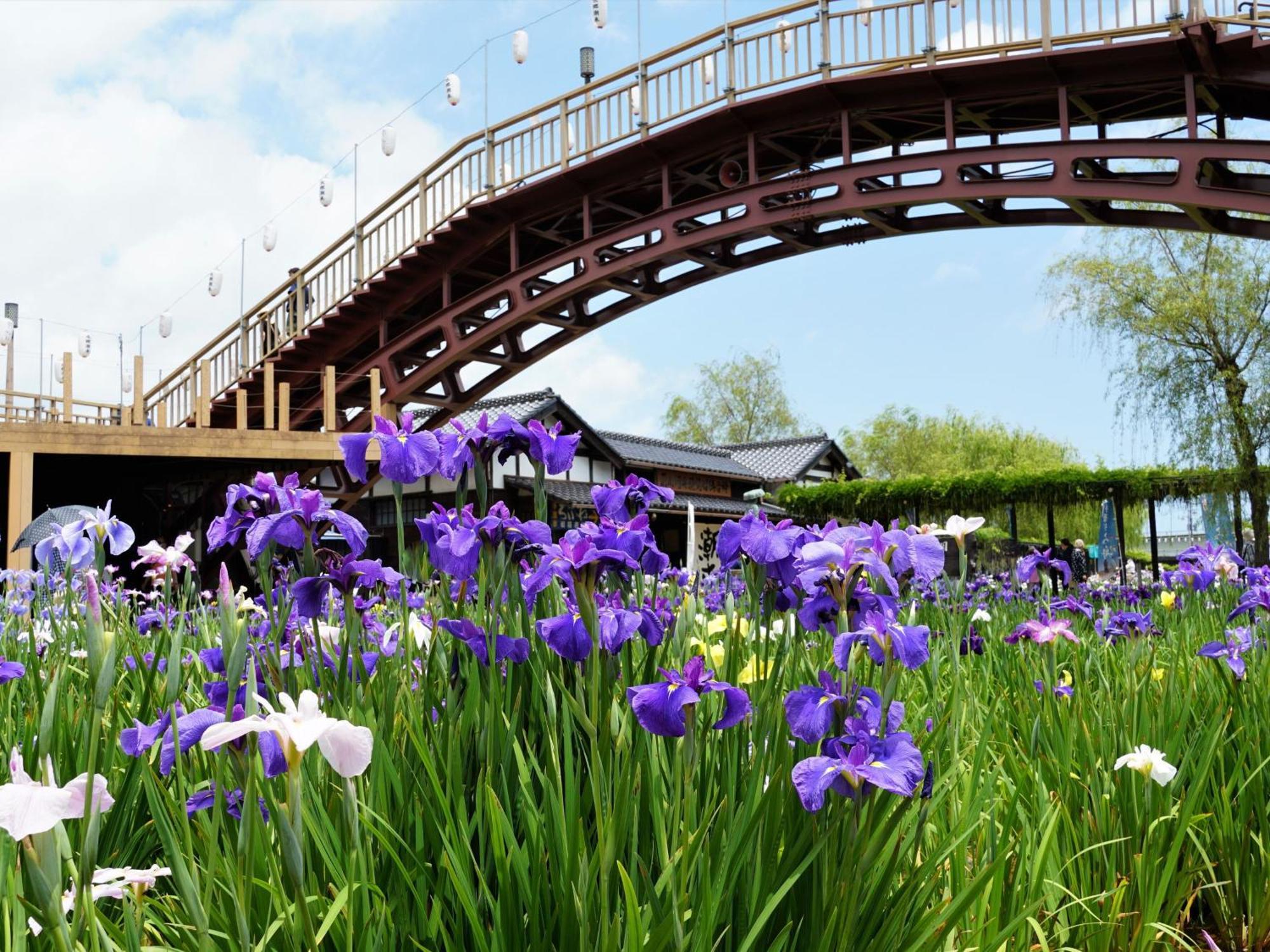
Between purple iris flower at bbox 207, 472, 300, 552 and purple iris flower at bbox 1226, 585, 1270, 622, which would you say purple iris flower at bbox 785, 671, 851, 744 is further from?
purple iris flower at bbox 1226, 585, 1270, 622

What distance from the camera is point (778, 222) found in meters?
15.9

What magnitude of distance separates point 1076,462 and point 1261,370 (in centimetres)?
2519

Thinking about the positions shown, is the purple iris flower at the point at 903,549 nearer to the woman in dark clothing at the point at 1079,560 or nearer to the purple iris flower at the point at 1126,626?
the purple iris flower at the point at 1126,626

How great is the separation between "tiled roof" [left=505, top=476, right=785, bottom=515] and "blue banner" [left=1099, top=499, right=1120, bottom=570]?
6.62m

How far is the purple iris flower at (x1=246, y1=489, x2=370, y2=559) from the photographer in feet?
5.26

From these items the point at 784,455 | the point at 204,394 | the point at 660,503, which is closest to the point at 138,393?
the point at 204,394

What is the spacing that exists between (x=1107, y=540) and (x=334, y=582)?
21.8 metres

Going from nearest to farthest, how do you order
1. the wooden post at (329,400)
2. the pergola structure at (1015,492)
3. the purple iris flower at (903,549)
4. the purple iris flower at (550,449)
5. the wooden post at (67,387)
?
1. the purple iris flower at (903,549)
2. the purple iris flower at (550,449)
3. the wooden post at (67,387)
4. the wooden post at (329,400)
5. the pergola structure at (1015,492)

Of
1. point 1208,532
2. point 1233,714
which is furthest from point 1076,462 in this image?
point 1233,714

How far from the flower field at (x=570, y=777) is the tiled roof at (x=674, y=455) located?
23479mm

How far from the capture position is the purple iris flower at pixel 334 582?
1.66 metres

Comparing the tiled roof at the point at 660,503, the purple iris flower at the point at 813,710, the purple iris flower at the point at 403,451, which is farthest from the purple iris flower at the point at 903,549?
the tiled roof at the point at 660,503

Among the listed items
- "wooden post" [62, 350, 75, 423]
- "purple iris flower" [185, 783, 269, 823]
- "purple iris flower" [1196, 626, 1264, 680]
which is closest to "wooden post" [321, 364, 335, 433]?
"wooden post" [62, 350, 75, 423]

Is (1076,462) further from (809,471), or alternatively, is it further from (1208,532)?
(1208,532)
